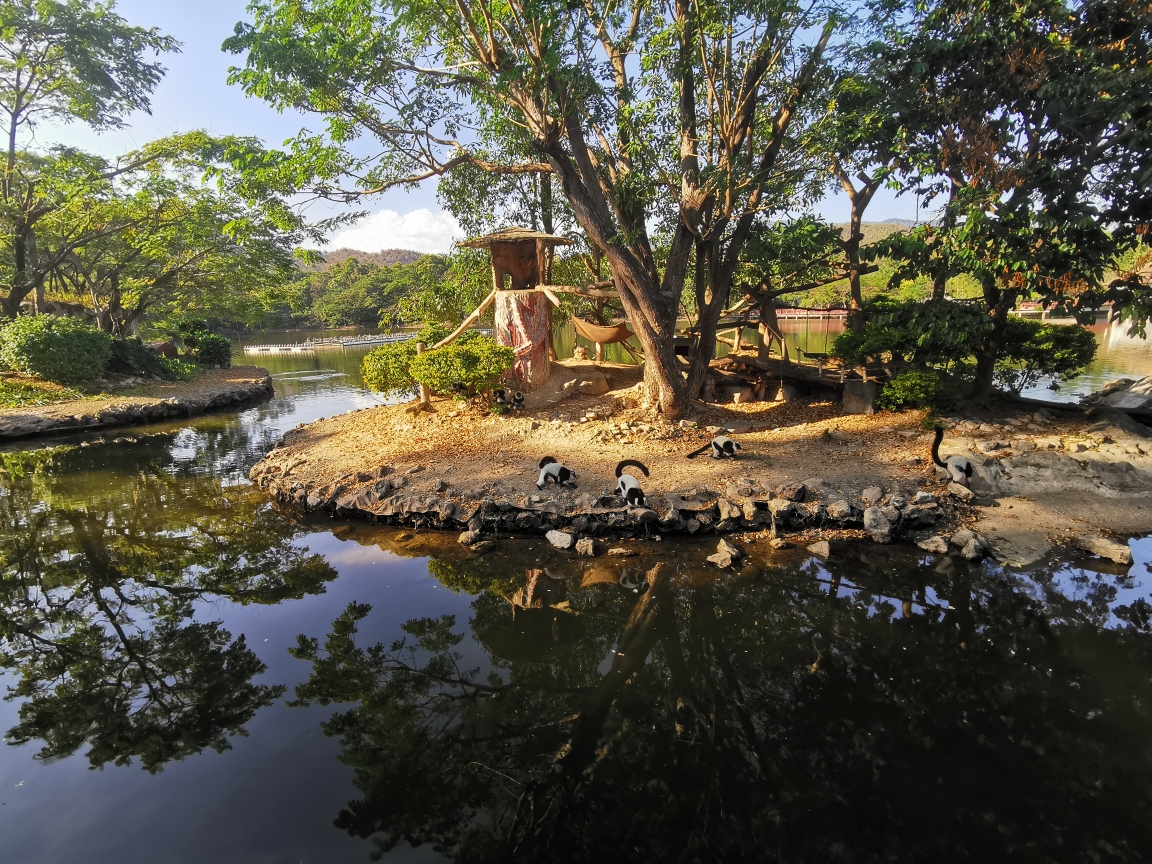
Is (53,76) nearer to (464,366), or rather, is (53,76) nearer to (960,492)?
(464,366)

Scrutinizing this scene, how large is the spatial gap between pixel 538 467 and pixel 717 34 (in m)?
6.49

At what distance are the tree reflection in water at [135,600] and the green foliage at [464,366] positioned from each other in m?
3.47

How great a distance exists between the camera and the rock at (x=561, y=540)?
6.27 metres

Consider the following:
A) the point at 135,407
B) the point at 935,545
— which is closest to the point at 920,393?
the point at 935,545

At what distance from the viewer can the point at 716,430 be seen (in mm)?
9297

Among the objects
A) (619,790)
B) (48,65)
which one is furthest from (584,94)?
(48,65)

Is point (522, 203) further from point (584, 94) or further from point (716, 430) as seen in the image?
point (716, 430)

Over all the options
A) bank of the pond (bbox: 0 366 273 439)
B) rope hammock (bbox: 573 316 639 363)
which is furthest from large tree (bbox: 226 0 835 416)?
bank of the pond (bbox: 0 366 273 439)

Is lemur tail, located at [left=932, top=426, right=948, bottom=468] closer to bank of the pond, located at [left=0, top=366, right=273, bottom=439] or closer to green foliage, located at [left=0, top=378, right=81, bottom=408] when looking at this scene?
bank of the pond, located at [left=0, top=366, right=273, bottom=439]

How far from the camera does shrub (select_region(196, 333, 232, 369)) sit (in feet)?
74.1

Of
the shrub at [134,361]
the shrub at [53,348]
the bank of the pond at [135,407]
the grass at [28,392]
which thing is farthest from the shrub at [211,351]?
the grass at [28,392]

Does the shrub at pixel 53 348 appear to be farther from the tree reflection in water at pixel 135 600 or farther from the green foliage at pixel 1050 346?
the green foliage at pixel 1050 346

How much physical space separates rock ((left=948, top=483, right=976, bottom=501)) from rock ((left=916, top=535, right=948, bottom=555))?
3.70 feet

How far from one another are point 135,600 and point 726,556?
5.97 metres
